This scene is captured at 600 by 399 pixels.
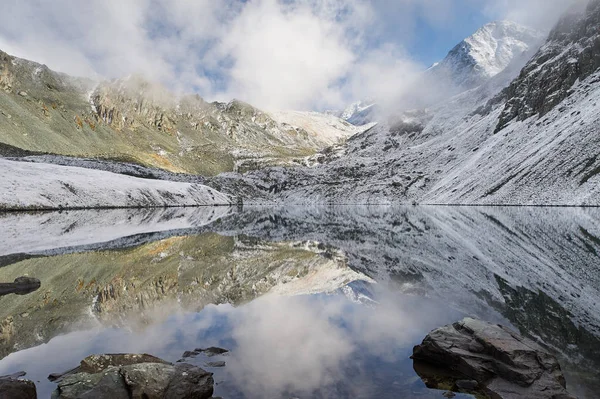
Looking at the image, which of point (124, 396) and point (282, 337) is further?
point (282, 337)

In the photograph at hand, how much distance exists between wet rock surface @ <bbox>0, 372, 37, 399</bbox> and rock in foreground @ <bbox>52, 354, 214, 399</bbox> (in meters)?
0.65

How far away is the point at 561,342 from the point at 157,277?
66.4 ft

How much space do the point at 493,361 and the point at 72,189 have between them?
372ft

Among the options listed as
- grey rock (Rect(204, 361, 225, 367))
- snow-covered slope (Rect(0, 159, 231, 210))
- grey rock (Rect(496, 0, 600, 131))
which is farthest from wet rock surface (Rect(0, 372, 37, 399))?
grey rock (Rect(496, 0, 600, 131))

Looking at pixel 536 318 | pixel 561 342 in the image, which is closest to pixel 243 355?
pixel 561 342

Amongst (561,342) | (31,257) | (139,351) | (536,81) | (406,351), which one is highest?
(536,81)

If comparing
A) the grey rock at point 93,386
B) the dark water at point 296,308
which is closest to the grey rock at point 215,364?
the dark water at point 296,308

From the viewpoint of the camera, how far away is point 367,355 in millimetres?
11883

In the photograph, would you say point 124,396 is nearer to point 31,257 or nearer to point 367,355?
point 367,355

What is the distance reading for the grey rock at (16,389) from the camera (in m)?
8.19

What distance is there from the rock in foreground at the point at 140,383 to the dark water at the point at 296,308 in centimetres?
73

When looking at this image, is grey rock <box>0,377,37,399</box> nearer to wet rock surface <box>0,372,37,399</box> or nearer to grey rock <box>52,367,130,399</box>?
wet rock surface <box>0,372,37,399</box>

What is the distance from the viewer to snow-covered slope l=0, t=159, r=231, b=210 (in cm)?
8624

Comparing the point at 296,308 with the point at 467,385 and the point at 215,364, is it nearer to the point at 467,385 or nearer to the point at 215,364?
the point at 215,364
